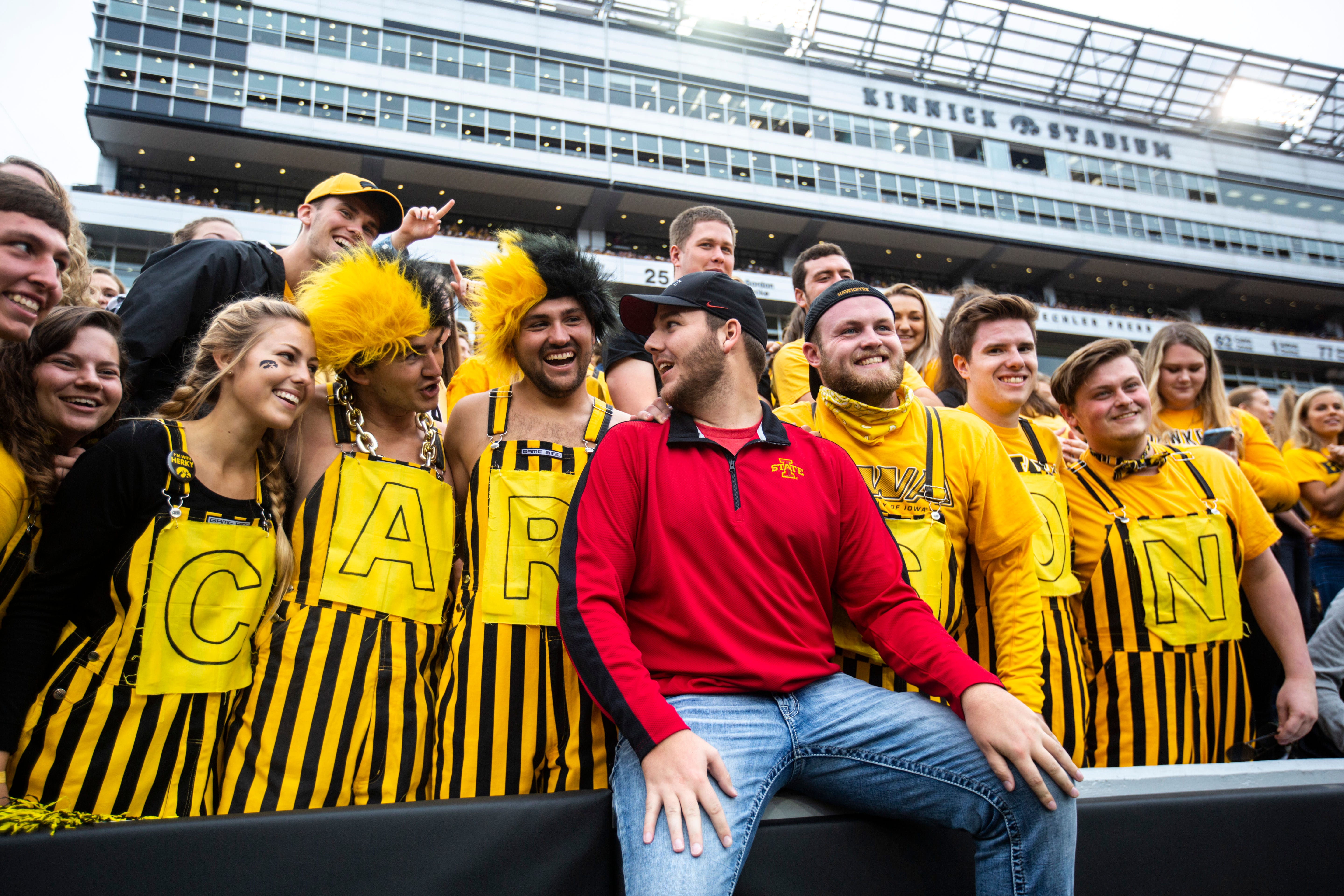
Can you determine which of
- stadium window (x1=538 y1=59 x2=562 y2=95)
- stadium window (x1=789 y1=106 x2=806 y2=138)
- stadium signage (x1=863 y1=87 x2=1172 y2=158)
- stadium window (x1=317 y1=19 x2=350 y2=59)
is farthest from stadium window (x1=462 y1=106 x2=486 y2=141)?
stadium signage (x1=863 y1=87 x2=1172 y2=158)

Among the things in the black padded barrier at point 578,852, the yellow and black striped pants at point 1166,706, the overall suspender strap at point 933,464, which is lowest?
the black padded barrier at point 578,852

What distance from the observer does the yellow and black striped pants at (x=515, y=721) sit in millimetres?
2072

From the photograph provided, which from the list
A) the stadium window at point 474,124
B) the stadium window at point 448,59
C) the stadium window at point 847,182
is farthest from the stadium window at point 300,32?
the stadium window at point 847,182

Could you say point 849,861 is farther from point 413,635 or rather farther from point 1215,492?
point 1215,492

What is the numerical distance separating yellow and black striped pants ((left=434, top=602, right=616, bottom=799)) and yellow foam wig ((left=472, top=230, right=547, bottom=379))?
3.29 feet

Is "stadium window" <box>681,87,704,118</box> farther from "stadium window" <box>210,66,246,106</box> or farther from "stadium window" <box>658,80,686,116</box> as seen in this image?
"stadium window" <box>210,66,246,106</box>

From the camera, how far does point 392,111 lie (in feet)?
80.9

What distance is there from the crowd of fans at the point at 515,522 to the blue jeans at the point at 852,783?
0.05 m

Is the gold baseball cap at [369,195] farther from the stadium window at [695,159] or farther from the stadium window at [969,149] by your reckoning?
the stadium window at [969,149]

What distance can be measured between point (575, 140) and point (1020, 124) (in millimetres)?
22744

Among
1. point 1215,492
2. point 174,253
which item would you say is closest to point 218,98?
point 174,253

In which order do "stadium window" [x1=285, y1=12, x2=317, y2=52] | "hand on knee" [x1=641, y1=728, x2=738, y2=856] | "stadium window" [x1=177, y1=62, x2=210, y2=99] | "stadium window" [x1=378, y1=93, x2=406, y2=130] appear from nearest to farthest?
"hand on knee" [x1=641, y1=728, x2=738, y2=856] → "stadium window" [x1=177, y1=62, x2=210, y2=99] → "stadium window" [x1=285, y1=12, x2=317, y2=52] → "stadium window" [x1=378, y1=93, x2=406, y2=130]

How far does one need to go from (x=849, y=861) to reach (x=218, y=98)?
94.3ft

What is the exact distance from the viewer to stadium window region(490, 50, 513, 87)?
2650 centimetres
